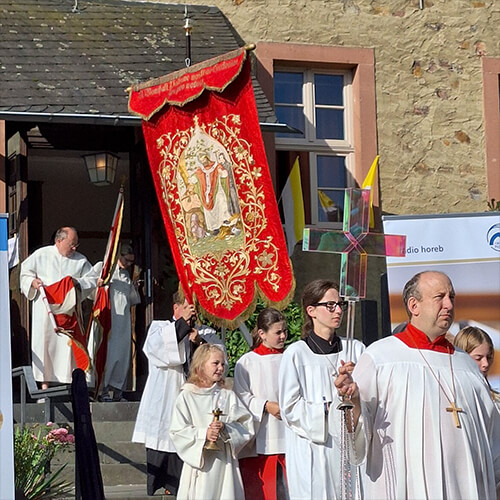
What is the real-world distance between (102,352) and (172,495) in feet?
9.34

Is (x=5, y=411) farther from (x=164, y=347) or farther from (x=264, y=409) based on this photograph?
(x=164, y=347)

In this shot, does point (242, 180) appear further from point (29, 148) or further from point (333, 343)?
A: point (29, 148)

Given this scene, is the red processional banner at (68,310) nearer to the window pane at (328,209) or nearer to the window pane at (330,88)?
the window pane at (328,209)

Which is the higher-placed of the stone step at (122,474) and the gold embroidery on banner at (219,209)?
the gold embroidery on banner at (219,209)

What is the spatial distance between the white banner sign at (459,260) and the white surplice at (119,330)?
3215 mm

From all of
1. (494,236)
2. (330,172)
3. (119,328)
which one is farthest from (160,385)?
(330,172)

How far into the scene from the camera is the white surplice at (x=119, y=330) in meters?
12.0

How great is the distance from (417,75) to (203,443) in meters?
6.75

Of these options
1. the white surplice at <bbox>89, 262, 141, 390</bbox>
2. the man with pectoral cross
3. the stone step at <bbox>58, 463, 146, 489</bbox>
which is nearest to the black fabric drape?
the man with pectoral cross

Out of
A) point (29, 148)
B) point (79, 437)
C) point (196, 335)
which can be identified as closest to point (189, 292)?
point (196, 335)

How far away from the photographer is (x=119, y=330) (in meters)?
12.2

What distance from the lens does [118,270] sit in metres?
12.3

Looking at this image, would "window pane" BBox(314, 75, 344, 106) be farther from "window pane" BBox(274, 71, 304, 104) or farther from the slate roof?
the slate roof

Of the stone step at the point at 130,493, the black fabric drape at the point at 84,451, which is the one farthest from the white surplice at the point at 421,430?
the stone step at the point at 130,493
